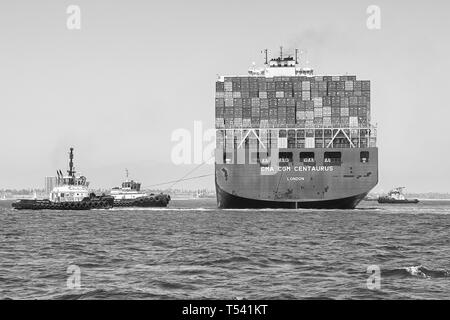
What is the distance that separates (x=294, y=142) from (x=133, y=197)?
41.6m

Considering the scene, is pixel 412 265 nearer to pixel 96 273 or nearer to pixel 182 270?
pixel 182 270

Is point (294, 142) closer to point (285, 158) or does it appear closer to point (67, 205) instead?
point (285, 158)

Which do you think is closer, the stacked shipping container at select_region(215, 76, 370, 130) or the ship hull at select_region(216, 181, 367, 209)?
the ship hull at select_region(216, 181, 367, 209)

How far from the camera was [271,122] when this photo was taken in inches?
3332

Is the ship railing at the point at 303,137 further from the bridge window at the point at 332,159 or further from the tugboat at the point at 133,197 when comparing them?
the tugboat at the point at 133,197

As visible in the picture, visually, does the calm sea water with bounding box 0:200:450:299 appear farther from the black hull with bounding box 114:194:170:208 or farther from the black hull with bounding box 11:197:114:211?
the black hull with bounding box 114:194:170:208

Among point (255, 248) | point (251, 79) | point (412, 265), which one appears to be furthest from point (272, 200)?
point (412, 265)

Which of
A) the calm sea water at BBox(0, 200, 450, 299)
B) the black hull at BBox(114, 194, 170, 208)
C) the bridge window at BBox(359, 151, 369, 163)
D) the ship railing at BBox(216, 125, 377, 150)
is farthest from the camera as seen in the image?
the black hull at BBox(114, 194, 170, 208)

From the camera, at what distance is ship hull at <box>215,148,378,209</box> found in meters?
78.6

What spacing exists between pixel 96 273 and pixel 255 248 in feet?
38.9

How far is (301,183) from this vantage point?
258 feet

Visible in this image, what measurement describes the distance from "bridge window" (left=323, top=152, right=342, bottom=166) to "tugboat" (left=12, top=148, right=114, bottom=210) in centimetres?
3669

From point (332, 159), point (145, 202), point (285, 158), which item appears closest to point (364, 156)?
point (332, 159)

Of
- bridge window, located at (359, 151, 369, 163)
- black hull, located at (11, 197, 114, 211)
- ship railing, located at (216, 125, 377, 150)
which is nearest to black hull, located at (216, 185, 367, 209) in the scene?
bridge window, located at (359, 151, 369, 163)
